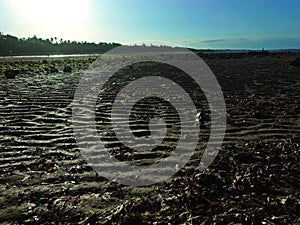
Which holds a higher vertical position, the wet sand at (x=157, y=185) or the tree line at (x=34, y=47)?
the tree line at (x=34, y=47)

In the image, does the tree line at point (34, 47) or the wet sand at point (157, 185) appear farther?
the tree line at point (34, 47)

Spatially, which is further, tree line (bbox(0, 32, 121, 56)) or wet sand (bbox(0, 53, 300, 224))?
tree line (bbox(0, 32, 121, 56))

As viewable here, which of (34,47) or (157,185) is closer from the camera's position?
(157,185)

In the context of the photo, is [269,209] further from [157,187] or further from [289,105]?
[289,105]

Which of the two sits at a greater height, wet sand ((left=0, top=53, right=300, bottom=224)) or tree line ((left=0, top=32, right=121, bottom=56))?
tree line ((left=0, top=32, right=121, bottom=56))

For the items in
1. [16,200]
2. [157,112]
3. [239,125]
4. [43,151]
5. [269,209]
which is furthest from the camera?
[157,112]

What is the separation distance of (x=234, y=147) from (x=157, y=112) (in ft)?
9.99

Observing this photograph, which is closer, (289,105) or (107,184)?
(107,184)

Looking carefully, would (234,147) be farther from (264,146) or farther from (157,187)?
(157,187)

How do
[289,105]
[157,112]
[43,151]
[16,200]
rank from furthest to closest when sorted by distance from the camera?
[289,105], [157,112], [43,151], [16,200]

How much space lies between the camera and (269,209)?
331cm

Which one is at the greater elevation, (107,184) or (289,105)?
(289,105)

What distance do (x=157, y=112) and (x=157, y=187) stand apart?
418 cm

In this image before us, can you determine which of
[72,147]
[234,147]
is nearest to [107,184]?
[72,147]
